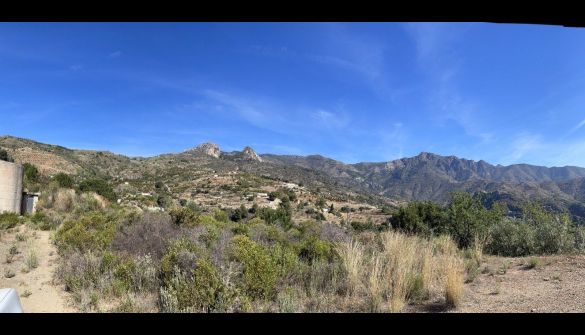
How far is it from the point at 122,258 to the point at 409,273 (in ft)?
19.8

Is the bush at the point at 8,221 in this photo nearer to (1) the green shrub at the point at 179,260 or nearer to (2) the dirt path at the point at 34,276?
(2) the dirt path at the point at 34,276

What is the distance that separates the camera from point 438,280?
6.79m

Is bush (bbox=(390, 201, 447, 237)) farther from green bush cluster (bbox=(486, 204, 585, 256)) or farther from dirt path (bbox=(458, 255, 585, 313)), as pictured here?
dirt path (bbox=(458, 255, 585, 313))

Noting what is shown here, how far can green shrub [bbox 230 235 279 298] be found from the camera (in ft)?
19.7

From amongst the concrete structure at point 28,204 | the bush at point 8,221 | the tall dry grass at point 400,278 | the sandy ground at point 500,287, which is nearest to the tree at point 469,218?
the sandy ground at point 500,287

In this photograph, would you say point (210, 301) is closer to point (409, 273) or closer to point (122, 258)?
point (409, 273)

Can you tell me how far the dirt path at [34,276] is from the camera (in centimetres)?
654

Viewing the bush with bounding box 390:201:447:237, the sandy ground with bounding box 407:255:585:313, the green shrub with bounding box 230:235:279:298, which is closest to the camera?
the sandy ground with bounding box 407:255:585:313

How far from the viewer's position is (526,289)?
19.9 ft

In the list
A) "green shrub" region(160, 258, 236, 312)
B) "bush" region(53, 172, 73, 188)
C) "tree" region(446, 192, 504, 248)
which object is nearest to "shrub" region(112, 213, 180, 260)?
"green shrub" region(160, 258, 236, 312)

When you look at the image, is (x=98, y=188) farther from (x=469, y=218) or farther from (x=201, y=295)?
(x=201, y=295)

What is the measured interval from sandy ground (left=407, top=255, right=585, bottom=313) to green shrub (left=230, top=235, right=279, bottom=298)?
2.15 m
